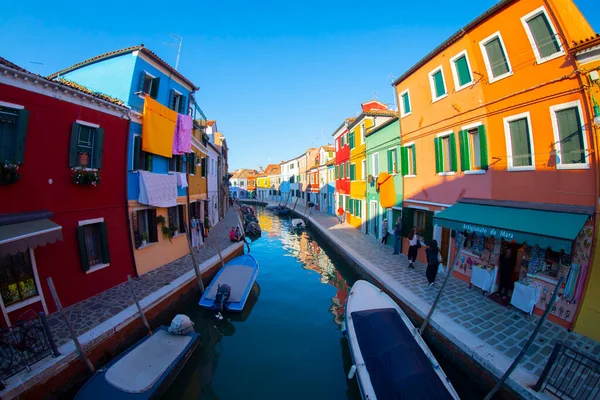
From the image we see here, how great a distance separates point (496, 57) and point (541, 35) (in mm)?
1389

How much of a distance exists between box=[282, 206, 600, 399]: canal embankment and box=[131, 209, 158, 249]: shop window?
33.1 ft

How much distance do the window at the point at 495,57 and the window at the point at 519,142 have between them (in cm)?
156

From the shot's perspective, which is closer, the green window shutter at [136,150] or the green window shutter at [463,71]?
the green window shutter at [463,71]

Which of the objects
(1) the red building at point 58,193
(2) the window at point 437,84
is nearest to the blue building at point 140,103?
(1) the red building at point 58,193

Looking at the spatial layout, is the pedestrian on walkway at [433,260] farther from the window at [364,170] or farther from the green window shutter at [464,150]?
the window at [364,170]

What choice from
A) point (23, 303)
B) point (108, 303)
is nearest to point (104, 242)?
point (108, 303)

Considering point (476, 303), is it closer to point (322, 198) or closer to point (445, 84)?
point (445, 84)

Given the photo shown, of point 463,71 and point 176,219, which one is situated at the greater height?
point 463,71

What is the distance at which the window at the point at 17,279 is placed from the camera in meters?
6.86

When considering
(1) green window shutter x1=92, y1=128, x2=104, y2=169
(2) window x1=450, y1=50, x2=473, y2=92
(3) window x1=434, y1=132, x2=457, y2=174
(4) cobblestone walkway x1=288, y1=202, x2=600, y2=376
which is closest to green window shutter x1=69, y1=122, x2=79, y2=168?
(1) green window shutter x1=92, y1=128, x2=104, y2=169

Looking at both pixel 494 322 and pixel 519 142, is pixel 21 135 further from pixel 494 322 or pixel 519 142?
pixel 519 142

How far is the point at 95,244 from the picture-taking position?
934 cm

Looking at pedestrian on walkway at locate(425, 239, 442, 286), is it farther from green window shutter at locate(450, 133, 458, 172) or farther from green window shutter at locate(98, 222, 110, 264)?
green window shutter at locate(98, 222, 110, 264)

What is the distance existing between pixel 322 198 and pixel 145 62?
2933 centimetres
